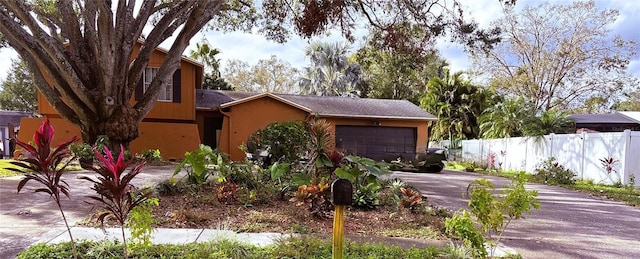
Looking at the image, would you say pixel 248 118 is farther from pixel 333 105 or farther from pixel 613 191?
pixel 613 191

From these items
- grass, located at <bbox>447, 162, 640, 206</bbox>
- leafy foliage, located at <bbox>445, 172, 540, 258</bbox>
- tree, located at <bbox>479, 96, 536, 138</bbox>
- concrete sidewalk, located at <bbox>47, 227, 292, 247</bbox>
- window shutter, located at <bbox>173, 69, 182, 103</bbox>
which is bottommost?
grass, located at <bbox>447, 162, 640, 206</bbox>

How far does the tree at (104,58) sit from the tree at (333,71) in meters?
16.4

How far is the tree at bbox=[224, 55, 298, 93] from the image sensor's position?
32.1 meters

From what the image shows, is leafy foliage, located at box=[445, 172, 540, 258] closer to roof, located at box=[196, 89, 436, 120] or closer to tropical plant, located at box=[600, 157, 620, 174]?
tropical plant, located at box=[600, 157, 620, 174]

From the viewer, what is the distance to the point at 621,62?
68.2ft

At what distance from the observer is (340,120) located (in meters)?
16.2

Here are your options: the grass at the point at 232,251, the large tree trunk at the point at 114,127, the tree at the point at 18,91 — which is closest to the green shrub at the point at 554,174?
the grass at the point at 232,251

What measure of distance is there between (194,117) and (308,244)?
13317 millimetres

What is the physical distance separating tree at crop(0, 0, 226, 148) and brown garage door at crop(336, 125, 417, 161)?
7992 millimetres

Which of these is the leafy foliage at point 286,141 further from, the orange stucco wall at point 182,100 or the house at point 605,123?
the house at point 605,123

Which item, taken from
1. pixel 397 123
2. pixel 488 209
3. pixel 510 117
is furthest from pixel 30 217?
pixel 510 117

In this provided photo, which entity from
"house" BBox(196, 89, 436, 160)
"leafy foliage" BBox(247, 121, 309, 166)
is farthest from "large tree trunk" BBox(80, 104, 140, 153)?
"leafy foliage" BBox(247, 121, 309, 166)

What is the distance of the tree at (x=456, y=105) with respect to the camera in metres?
23.1

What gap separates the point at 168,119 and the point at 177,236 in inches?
490
